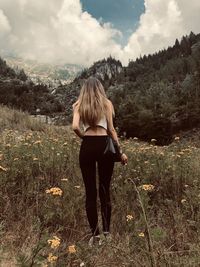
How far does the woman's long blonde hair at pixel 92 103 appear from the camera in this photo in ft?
16.2

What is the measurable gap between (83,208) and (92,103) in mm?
1413

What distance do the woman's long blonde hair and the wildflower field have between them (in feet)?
2.49

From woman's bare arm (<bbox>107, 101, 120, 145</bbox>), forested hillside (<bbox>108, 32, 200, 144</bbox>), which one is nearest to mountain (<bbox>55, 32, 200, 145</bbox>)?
forested hillside (<bbox>108, 32, 200, 144</bbox>)

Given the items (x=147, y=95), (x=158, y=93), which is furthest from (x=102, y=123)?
(x=158, y=93)

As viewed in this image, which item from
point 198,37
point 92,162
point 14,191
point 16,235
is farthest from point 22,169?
point 198,37

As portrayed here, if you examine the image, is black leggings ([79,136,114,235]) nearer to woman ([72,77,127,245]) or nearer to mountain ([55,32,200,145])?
woman ([72,77,127,245])

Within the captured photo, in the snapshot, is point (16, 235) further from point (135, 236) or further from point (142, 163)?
point (142, 163)

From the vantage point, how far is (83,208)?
5605 millimetres

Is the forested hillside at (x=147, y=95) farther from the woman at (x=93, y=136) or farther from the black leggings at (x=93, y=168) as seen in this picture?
the black leggings at (x=93, y=168)

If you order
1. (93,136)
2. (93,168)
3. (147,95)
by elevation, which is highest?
(147,95)

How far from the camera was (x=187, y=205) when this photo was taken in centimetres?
523

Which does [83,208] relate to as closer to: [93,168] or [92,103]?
[93,168]

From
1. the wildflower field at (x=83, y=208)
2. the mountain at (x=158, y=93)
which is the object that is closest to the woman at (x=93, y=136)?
the wildflower field at (x=83, y=208)

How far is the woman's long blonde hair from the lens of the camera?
493 centimetres
